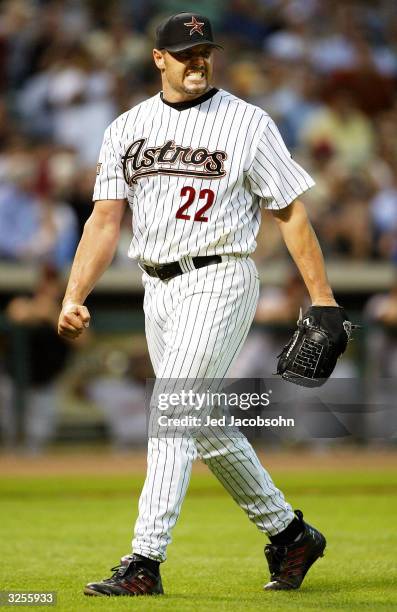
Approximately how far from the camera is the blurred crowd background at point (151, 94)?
12.3 m

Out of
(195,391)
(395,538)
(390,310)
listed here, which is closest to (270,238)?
(390,310)

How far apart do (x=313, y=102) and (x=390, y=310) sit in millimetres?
3447

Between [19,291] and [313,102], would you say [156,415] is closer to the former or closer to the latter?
[19,291]

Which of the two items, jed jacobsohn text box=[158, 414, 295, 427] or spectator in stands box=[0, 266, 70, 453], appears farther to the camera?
spectator in stands box=[0, 266, 70, 453]

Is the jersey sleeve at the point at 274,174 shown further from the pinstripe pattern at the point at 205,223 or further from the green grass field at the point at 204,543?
the green grass field at the point at 204,543

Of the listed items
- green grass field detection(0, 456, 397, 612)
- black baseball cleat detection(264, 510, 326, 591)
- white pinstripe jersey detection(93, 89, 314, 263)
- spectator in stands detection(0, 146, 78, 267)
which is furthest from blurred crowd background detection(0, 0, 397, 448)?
white pinstripe jersey detection(93, 89, 314, 263)

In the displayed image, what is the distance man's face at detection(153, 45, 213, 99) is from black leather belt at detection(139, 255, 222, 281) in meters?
0.66

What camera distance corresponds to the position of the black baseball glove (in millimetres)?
4664

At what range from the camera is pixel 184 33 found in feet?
15.4

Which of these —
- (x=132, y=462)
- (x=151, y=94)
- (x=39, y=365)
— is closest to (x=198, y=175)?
(x=132, y=462)

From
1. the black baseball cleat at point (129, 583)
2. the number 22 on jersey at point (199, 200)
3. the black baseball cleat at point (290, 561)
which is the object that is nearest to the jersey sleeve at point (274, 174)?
the number 22 on jersey at point (199, 200)

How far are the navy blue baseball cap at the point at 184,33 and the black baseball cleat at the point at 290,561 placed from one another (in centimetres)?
198

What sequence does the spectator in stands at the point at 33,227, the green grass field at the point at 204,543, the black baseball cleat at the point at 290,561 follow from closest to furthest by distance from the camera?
the green grass field at the point at 204,543
the black baseball cleat at the point at 290,561
the spectator in stands at the point at 33,227

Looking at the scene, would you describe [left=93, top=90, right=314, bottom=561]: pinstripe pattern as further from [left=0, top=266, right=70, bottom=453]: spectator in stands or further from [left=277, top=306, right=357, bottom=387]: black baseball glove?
[left=0, top=266, right=70, bottom=453]: spectator in stands
